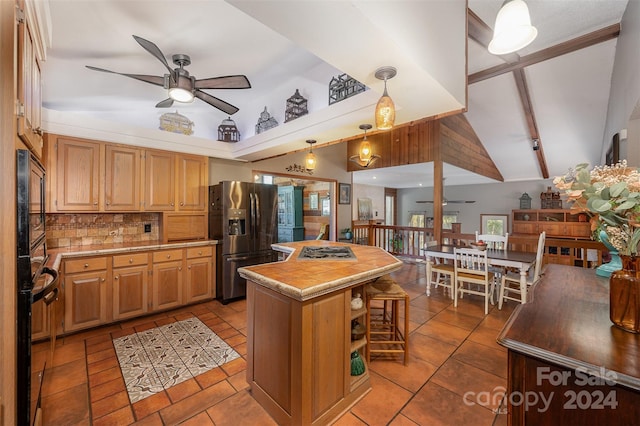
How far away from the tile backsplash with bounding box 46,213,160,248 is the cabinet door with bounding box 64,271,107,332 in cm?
65

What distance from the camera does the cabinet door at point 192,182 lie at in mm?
3682

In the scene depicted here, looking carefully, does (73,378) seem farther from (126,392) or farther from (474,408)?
A: (474,408)

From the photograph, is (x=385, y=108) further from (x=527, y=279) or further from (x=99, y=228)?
(x=99, y=228)

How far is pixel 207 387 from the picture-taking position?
6.48ft

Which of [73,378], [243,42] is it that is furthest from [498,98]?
[73,378]

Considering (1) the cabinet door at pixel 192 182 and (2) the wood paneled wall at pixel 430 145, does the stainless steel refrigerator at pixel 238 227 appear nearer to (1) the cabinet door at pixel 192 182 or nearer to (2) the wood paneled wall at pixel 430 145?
(1) the cabinet door at pixel 192 182

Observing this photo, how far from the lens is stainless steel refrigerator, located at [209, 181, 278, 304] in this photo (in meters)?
3.66

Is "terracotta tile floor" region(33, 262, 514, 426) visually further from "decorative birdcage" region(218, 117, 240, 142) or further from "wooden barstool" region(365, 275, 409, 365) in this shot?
"decorative birdcage" region(218, 117, 240, 142)

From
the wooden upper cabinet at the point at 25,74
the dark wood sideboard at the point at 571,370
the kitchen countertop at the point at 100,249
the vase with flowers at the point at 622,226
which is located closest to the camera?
the dark wood sideboard at the point at 571,370

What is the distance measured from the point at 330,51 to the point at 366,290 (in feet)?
5.79

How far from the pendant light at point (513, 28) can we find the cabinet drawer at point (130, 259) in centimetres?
394

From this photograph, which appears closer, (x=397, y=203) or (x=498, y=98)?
(x=498, y=98)

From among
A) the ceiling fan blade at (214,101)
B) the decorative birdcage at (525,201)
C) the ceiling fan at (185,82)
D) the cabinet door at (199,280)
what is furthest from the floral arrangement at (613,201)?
the decorative birdcage at (525,201)

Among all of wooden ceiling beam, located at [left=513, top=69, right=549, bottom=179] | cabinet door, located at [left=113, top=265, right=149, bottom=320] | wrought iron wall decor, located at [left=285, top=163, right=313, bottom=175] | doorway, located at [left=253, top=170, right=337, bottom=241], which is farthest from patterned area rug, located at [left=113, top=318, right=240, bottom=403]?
wooden ceiling beam, located at [left=513, top=69, right=549, bottom=179]
